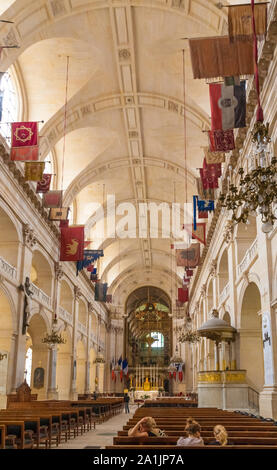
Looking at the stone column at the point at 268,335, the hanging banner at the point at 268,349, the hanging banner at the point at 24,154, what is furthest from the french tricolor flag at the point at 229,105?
the hanging banner at the point at 24,154

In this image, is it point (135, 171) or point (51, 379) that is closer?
point (51, 379)

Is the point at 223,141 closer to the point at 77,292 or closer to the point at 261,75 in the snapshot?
the point at 261,75

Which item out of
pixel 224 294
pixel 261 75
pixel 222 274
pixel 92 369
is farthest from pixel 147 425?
pixel 92 369

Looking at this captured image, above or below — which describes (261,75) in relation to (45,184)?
above

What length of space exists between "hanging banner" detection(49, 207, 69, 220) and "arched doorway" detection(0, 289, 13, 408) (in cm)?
544

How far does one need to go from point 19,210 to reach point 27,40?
637cm

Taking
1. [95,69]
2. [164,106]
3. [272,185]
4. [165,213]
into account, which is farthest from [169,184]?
[272,185]

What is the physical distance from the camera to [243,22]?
1009 cm

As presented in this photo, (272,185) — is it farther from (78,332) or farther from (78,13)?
(78,332)

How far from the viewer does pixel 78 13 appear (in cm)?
1619

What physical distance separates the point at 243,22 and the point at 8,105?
11286mm

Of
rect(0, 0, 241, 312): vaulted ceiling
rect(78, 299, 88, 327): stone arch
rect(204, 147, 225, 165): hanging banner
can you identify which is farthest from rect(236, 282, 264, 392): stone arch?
rect(78, 299, 88, 327): stone arch

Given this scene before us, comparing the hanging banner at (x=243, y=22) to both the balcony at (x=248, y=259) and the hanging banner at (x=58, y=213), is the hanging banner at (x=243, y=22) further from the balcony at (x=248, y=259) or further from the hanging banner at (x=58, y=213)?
the hanging banner at (x=58, y=213)

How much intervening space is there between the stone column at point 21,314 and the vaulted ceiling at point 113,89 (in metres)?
3.68
